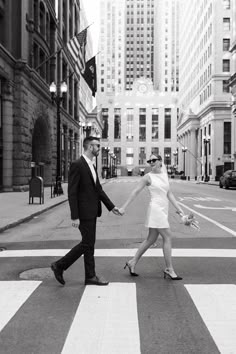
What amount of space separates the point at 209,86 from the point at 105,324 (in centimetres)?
9204

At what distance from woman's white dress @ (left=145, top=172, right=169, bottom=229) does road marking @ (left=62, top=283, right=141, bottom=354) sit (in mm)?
1016

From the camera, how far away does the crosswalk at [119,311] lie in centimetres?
404

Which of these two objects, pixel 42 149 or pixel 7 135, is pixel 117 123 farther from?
pixel 7 135

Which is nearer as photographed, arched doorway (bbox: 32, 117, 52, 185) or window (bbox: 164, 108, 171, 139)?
arched doorway (bbox: 32, 117, 52, 185)

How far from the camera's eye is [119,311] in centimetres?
497

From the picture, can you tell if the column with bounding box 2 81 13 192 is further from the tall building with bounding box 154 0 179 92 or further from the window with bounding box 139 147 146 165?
the tall building with bounding box 154 0 179 92

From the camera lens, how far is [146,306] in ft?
17.1

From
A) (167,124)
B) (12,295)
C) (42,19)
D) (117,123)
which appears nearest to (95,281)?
(12,295)

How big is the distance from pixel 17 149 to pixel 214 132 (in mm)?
64892

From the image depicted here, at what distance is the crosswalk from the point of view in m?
4.04

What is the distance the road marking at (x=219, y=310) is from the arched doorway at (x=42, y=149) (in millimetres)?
34209

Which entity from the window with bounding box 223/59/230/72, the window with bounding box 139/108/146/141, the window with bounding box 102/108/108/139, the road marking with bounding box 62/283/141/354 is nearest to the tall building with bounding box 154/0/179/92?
the window with bounding box 139/108/146/141

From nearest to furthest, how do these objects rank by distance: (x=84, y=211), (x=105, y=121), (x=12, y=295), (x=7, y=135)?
1. (x=12, y=295)
2. (x=84, y=211)
3. (x=7, y=135)
4. (x=105, y=121)

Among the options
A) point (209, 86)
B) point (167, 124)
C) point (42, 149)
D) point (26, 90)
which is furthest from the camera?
point (167, 124)
